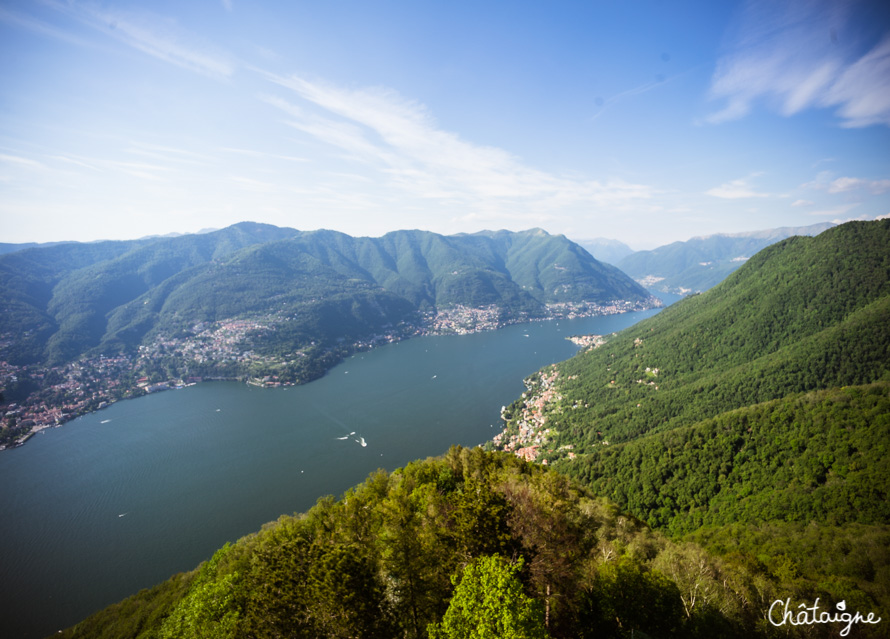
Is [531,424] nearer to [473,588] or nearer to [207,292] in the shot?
[473,588]

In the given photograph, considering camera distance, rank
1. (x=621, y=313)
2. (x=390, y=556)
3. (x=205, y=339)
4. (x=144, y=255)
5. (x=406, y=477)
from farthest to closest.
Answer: (x=621, y=313)
(x=144, y=255)
(x=205, y=339)
(x=406, y=477)
(x=390, y=556)

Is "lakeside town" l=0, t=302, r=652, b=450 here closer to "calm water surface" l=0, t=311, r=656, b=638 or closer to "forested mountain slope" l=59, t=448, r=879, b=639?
"calm water surface" l=0, t=311, r=656, b=638

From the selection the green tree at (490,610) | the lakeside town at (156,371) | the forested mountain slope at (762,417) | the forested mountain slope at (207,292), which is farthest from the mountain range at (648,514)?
the forested mountain slope at (207,292)

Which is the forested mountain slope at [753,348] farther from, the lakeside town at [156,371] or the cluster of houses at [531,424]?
the lakeside town at [156,371]

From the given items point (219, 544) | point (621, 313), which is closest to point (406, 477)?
point (219, 544)

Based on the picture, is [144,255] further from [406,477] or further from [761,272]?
[761,272]

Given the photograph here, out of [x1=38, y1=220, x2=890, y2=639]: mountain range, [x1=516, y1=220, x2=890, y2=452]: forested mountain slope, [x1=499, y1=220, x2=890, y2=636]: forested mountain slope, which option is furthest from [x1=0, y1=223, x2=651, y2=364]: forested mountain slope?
[x1=38, y1=220, x2=890, y2=639]: mountain range

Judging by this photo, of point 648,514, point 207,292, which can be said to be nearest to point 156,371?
point 207,292
